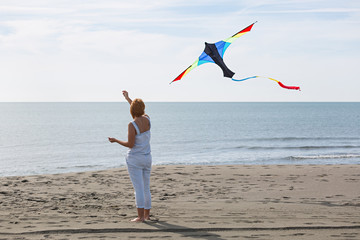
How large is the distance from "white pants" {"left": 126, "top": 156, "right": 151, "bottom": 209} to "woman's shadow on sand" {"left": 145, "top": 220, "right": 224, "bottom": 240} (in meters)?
0.30

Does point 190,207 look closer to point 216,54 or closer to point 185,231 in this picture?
point 185,231

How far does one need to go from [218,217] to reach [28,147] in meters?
23.8

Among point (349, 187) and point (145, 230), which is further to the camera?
point (349, 187)

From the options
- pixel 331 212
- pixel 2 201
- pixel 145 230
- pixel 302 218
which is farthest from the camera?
pixel 2 201

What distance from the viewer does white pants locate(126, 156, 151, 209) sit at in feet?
18.2

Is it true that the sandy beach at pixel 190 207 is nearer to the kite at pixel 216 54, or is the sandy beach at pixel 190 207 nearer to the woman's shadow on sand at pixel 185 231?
the woman's shadow on sand at pixel 185 231

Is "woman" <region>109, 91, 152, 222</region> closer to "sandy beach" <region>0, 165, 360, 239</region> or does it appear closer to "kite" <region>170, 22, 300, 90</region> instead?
"sandy beach" <region>0, 165, 360, 239</region>

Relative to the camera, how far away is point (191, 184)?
997 cm

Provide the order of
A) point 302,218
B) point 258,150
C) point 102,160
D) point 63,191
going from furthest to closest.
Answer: point 258,150 → point 102,160 → point 63,191 → point 302,218

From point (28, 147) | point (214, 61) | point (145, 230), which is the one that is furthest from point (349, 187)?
point (28, 147)

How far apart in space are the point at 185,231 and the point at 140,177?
0.93 m

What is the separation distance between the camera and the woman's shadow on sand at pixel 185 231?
16.1 ft

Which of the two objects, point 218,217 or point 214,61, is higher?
point 214,61

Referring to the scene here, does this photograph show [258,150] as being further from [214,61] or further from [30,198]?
[30,198]
